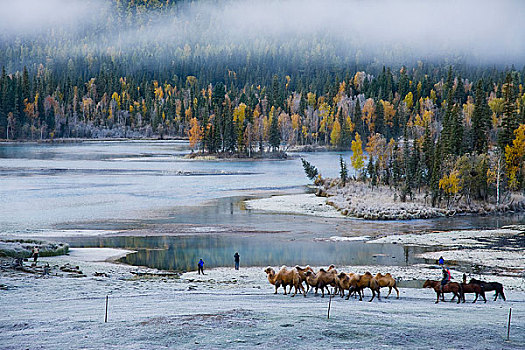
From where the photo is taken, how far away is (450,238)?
3997 centimetres

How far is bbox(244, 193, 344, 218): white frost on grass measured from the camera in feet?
174

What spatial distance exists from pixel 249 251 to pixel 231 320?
21680 millimetres

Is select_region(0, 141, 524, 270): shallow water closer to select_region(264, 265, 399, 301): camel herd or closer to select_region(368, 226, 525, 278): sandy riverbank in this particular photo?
select_region(368, 226, 525, 278): sandy riverbank

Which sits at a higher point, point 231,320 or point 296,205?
point 231,320

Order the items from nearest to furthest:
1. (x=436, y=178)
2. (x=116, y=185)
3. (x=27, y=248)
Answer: (x=27, y=248) → (x=436, y=178) → (x=116, y=185)

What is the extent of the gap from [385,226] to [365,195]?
16597 millimetres

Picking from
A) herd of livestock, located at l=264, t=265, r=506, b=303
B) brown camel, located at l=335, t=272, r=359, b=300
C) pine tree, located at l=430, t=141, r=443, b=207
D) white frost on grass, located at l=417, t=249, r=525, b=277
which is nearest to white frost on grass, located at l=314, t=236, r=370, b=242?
white frost on grass, located at l=417, t=249, r=525, b=277

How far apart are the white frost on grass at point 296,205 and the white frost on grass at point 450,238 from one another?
1137 cm

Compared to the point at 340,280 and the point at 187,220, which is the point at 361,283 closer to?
the point at 340,280

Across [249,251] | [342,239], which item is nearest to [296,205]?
[342,239]

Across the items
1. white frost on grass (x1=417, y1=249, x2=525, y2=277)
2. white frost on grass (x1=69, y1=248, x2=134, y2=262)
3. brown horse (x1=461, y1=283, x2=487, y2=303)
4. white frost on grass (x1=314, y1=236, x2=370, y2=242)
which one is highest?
brown horse (x1=461, y1=283, x2=487, y2=303)

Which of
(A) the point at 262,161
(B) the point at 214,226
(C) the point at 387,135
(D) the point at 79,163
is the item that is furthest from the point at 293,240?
(C) the point at 387,135

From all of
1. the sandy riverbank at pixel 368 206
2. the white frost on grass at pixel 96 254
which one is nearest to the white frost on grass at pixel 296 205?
the sandy riverbank at pixel 368 206

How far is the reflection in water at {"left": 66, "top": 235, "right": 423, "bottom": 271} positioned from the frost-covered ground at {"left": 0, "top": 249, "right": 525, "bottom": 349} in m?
10.1
